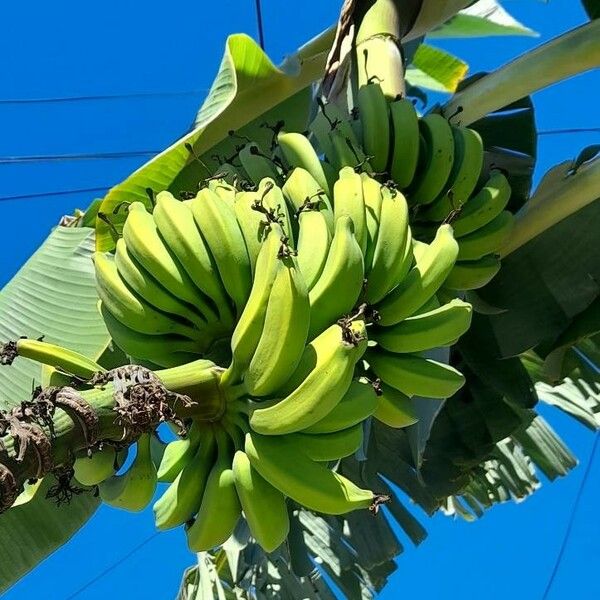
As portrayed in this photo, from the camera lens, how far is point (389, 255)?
1196mm

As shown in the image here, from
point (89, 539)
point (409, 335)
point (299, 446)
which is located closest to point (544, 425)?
point (409, 335)

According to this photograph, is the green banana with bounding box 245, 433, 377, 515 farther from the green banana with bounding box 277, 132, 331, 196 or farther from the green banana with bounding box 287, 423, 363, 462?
the green banana with bounding box 277, 132, 331, 196

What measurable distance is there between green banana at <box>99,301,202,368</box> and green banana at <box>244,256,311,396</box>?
18 centimetres

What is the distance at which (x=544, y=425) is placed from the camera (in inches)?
104

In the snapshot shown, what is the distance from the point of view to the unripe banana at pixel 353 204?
1.18 m

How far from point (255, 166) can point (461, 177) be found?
1.16 feet

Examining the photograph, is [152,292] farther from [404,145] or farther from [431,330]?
[404,145]

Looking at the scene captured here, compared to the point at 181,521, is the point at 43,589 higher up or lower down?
higher up

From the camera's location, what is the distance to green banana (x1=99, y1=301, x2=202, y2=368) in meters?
1.12

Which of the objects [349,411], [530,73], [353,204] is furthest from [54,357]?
[530,73]

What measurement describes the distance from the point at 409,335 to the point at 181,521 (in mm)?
387

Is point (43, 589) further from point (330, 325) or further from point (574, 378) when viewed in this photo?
point (330, 325)

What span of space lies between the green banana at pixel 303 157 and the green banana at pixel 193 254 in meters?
0.32

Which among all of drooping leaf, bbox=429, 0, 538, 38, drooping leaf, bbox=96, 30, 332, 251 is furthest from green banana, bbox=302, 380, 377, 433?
drooping leaf, bbox=429, 0, 538, 38
